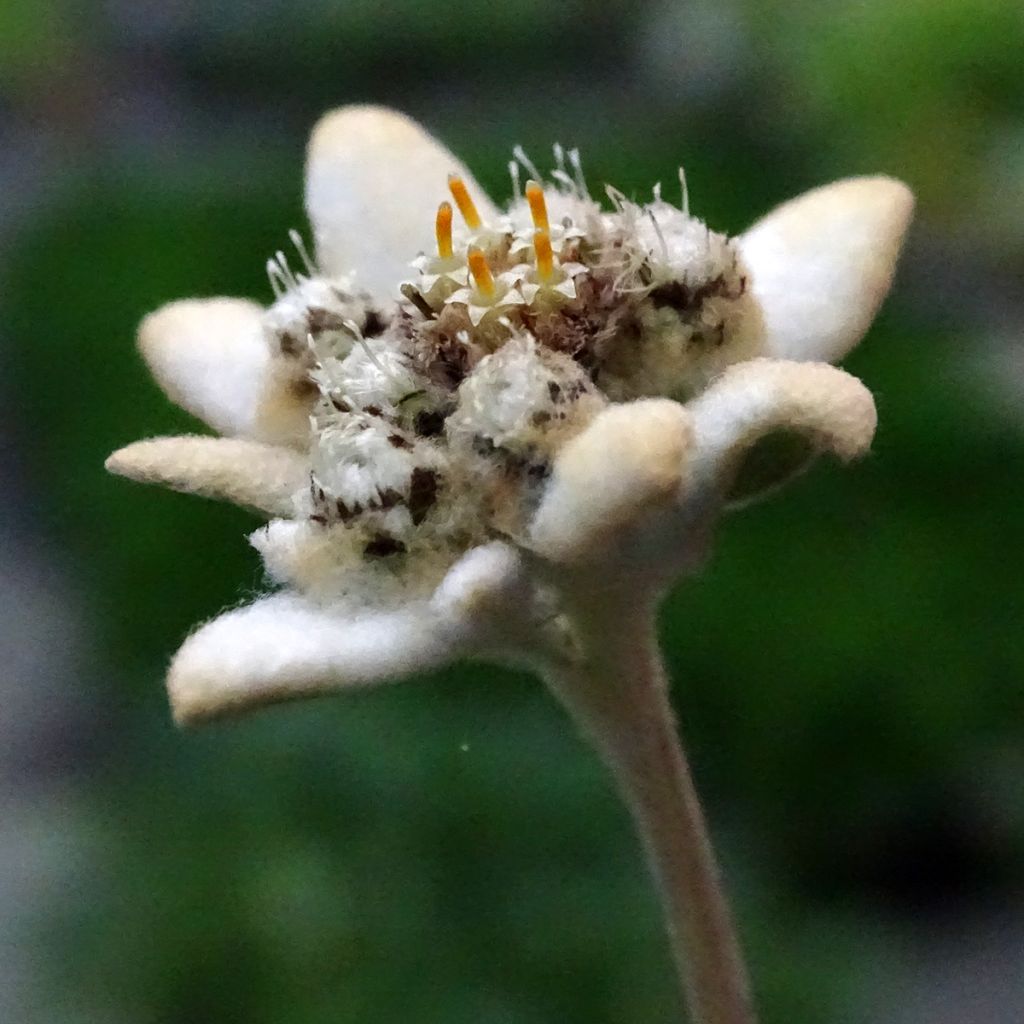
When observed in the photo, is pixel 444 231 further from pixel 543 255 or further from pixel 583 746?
pixel 583 746

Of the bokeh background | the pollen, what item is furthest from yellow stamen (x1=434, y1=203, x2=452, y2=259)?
the bokeh background

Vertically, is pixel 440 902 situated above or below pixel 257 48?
below

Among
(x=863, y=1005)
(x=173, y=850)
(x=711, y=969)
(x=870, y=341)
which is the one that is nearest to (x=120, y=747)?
(x=173, y=850)

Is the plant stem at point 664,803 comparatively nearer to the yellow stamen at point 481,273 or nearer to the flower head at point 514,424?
the flower head at point 514,424

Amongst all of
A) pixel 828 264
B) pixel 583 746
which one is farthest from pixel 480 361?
pixel 583 746

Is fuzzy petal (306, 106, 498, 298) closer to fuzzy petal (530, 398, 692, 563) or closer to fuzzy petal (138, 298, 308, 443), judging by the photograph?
fuzzy petal (138, 298, 308, 443)

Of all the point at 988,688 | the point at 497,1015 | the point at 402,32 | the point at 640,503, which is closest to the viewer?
the point at 640,503

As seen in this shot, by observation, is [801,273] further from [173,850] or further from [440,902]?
[173,850]
